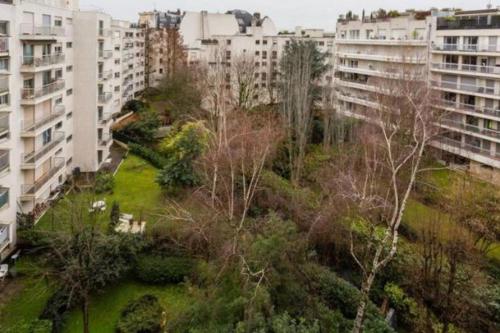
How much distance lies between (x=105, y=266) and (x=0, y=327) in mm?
5026

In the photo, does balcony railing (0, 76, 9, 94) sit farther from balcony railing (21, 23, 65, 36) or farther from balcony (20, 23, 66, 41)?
balcony railing (21, 23, 65, 36)

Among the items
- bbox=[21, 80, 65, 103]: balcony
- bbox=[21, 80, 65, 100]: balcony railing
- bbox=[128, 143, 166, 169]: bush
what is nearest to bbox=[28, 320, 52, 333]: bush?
bbox=[21, 80, 65, 103]: balcony

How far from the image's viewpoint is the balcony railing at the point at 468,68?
43.6 m

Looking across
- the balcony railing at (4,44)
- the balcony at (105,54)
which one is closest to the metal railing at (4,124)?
the balcony railing at (4,44)

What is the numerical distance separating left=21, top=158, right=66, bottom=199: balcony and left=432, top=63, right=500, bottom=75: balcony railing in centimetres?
3618

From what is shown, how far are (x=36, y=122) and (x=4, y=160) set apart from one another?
17.7 ft

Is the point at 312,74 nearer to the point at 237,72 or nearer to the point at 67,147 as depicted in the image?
the point at 237,72

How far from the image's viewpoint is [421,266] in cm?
2417

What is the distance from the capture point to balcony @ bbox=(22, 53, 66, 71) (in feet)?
97.8

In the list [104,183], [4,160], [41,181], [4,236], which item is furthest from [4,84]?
[104,183]

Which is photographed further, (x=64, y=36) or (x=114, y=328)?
(x=64, y=36)

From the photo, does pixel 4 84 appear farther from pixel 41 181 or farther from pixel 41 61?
pixel 41 181

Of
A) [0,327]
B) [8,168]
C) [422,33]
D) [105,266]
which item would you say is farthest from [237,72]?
[0,327]

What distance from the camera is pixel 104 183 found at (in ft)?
122
